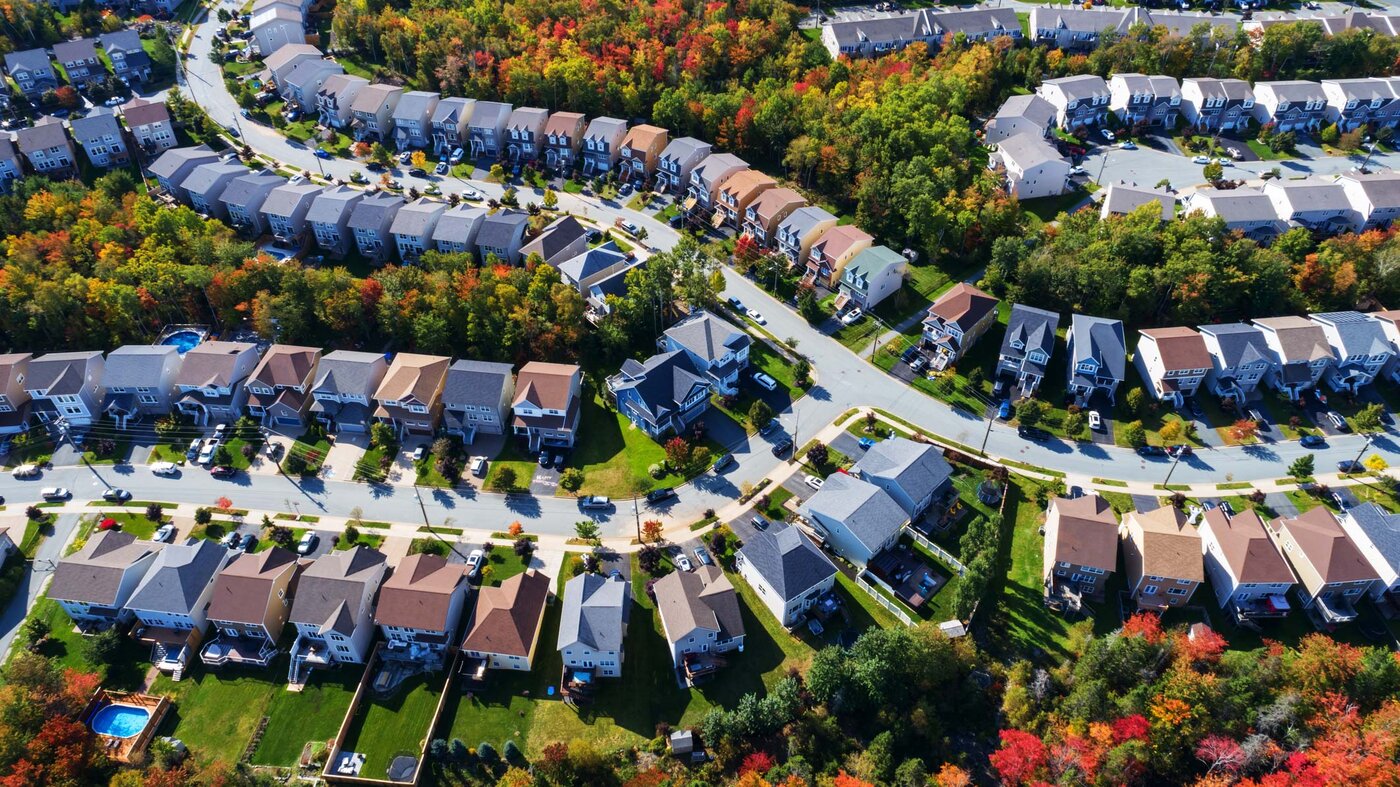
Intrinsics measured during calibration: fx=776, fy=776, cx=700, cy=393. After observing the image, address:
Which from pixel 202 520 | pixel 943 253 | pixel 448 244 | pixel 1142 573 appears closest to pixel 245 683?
pixel 202 520

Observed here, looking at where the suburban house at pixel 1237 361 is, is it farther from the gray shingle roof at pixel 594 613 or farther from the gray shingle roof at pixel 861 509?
the gray shingle roof at pixel 594 613

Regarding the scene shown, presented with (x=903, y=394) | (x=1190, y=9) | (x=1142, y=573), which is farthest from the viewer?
(x=1190, y=9)

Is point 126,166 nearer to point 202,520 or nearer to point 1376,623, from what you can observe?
point 202,520

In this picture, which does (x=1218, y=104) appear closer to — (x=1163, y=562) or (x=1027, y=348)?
(x=1027, y=348)

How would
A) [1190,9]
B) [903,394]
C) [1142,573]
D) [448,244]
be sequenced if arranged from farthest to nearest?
[1190,9]
[448,244]
[903,394]
[1142,573]

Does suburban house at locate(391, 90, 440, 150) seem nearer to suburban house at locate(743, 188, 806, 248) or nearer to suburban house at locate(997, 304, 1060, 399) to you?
suburban house at locate(743, 188, 806, 248)

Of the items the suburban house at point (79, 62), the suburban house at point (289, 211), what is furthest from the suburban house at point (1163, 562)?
the suburban house at point (79, 62)
